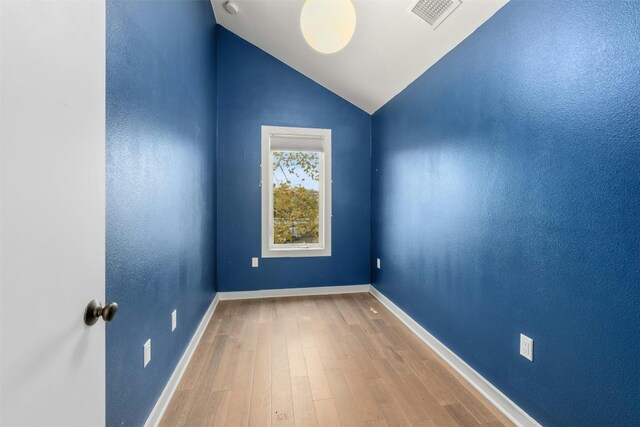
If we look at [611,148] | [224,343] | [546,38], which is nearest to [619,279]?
[611,148]

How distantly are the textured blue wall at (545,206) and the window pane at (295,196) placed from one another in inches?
66.3

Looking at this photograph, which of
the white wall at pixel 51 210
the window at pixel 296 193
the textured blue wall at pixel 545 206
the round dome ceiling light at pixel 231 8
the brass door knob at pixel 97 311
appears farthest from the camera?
the window at pixel 296 193

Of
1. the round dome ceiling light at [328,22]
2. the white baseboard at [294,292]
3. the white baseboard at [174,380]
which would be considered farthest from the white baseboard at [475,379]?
the round dome ceiling light at [328,22]

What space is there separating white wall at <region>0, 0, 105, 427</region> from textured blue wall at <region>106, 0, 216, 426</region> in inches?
13.8

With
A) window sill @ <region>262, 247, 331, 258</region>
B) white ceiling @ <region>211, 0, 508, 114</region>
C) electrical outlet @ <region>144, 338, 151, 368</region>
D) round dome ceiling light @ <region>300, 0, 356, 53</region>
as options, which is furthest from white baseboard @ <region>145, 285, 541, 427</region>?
round dome ceiling light @ <region>300, 0, 356, 53</region>

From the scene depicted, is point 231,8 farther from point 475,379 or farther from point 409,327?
point 475,379

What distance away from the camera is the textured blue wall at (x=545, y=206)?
1.14m

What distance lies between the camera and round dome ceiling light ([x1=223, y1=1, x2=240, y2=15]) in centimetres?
290

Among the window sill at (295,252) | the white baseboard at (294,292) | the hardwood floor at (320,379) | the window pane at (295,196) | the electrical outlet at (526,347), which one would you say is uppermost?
the window pane at (295,196)

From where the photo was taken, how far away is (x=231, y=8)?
2.96 m

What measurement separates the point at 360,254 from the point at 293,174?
4.30 ft

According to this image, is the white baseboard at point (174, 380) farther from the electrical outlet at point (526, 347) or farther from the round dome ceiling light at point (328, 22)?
the round dome ceiling light at point (328, 22)

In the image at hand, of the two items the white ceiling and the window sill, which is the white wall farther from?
the window sill

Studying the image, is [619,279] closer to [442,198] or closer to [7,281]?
[442,198]
